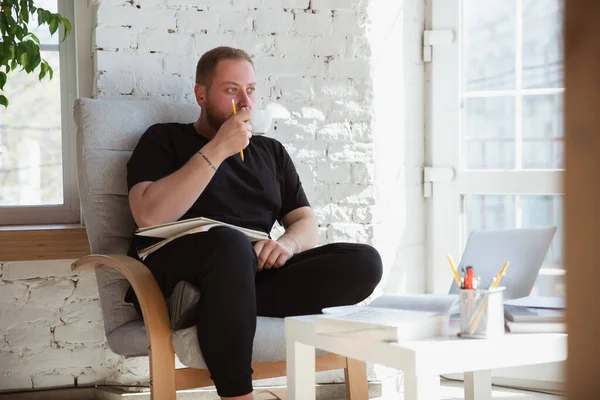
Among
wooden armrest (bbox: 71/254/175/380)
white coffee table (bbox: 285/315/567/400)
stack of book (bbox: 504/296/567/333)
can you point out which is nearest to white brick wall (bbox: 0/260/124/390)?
wooden armrest (bbox: 71/254/175/380)

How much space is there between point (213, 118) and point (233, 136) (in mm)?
252

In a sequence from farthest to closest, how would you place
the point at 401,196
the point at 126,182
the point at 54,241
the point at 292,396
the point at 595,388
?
1. the point at 401,196
2. the point at 54,241
3. the point at 126,182
4. the point at 292,396
5. the point at 595,388

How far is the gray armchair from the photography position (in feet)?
6.63

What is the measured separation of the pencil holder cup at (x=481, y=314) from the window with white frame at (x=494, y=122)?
1636mm

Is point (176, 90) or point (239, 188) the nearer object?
point (239, 188)

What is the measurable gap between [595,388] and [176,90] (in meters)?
2.60

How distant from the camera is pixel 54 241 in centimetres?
278

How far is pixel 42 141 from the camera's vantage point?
2961mm

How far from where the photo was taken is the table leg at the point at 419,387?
1.38m

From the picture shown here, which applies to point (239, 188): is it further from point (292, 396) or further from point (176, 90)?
point (292, 396)

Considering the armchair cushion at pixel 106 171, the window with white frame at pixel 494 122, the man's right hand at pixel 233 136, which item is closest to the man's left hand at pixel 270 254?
the man's right hand at pixel 233 136

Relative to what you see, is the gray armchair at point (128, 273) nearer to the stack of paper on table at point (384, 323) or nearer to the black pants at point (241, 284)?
the black pants at point (241, 284)

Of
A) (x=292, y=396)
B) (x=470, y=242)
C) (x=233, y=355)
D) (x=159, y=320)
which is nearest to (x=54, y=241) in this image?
(x=159, y=320)

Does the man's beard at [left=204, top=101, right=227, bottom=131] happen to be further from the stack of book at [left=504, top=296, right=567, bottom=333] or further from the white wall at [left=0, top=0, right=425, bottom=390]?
the stack of book at [left=504, top=296, right=567, bottom=333]
